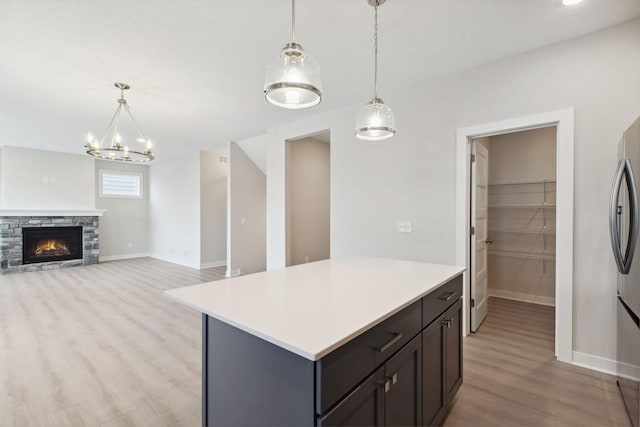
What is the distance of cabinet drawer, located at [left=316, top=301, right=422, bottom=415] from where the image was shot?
88 cm

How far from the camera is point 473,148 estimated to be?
306 centimetres

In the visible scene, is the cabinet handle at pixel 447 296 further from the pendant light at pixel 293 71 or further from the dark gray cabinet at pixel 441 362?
the pendant light at pixel 293 71

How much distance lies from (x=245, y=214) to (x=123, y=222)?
430 centimetres

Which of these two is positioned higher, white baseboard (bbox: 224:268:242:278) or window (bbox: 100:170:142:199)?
window (bbox: 100:170:142:199)

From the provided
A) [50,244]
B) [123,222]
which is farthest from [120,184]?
[50,244]

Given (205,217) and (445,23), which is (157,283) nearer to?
(205,217)

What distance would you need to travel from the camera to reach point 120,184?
813 centimetres

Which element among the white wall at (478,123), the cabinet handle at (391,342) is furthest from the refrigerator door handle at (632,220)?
the cabinet handle at (391,342)

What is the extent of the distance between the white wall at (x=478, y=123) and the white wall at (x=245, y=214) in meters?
1.93

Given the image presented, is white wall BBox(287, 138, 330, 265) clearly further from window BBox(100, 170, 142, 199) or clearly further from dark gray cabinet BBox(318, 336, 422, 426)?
window BBox(100, 170, 142, 199)

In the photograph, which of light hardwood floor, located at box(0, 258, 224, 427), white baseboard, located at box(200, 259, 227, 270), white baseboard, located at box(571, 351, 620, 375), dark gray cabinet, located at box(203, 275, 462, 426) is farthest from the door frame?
white baseboard, located at box(200, 259, 227, 270)

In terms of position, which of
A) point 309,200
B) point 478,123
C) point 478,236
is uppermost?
point 478,123

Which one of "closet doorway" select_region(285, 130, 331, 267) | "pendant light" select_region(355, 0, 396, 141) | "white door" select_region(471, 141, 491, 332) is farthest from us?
"closet doorway" select_region(285, 130, 331, 267)

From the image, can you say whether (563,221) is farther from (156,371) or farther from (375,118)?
(156,371)
